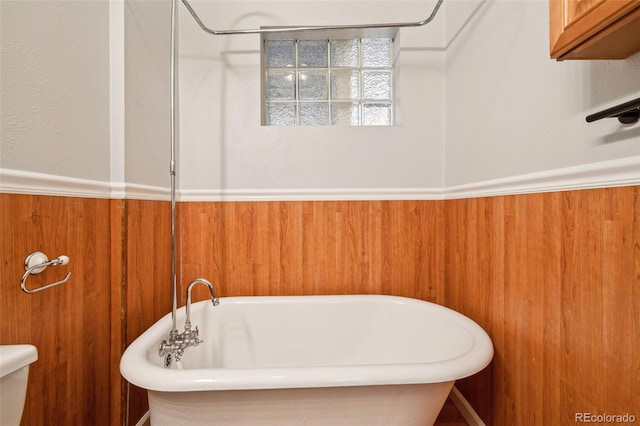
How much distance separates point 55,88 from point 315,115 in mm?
1282

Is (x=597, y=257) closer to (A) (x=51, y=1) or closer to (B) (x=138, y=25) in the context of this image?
(A) (x=51, y=1)

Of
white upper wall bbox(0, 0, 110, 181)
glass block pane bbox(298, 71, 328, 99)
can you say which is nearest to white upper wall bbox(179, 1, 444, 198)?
glass block pane bbox(298, 71, 328, 99)

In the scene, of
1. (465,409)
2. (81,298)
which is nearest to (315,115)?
(81,298)

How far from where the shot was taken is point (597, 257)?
0.79 metres

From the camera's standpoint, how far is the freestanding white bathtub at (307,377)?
84cm

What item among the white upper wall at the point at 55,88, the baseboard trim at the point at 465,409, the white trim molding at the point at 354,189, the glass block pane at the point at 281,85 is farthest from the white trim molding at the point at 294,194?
the baseboard trim at the point at 465,409

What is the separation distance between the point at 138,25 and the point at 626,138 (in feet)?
5.98

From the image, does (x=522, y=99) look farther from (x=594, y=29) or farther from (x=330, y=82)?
(x=330, y=82)

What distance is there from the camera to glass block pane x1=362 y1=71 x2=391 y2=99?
6.28 ft

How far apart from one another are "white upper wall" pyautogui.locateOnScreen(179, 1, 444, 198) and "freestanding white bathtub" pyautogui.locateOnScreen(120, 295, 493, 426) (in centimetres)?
75

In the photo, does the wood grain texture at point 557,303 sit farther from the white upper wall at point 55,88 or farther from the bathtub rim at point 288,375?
the white upper wall at point 55,88

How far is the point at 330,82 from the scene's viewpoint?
1.91 metres

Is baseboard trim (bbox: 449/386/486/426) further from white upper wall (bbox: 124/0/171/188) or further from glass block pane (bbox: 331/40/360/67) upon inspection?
glass block pane (bbox: 331/40/360/67)

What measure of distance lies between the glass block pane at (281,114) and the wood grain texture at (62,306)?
1037mm
